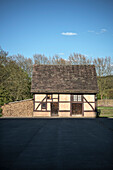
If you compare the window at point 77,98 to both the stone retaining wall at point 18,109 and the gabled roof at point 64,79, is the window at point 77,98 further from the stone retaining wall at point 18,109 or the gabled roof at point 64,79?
the stone retaining wall at point 18,109

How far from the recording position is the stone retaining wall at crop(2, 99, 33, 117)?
29.1 m

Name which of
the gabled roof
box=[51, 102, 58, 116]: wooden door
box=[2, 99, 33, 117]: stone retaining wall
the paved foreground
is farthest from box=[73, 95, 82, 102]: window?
the paved foreground

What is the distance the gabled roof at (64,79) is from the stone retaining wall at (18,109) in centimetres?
234

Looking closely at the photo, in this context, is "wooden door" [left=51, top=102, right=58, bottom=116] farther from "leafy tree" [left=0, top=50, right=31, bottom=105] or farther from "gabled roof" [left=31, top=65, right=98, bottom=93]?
"leafy tree" [left=0, top=50, right=31, bottom=105]

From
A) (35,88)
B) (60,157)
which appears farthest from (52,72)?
(60,157)

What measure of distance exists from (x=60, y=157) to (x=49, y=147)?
1946 millimetres

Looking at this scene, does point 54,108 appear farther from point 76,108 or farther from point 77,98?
point 77,98

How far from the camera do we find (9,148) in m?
10.8

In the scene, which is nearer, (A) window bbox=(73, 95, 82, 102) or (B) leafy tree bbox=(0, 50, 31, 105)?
(A) window bbox=(73, 95, 82, 102)

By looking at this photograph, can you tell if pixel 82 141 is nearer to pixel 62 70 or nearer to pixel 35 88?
pixel 35 88

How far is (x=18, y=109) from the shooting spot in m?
30.6

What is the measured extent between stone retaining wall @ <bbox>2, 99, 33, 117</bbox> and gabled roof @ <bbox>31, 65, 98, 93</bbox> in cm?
234

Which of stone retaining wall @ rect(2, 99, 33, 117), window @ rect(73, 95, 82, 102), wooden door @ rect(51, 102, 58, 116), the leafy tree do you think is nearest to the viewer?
stone retaining wall @ rect(2, 99, 33, 117)

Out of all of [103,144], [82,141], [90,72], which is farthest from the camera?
[90,72]
